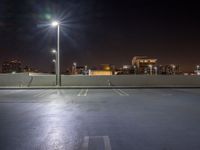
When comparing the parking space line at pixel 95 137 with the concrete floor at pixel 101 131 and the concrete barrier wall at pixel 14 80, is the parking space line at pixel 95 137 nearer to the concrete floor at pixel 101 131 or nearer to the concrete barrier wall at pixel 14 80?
the concrete floor at pixel 101 131

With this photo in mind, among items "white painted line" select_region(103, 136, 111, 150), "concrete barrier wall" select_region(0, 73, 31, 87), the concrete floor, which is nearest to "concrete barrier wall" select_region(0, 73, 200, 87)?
"concrete barrier wall" select_region(0, 73, 31, 87)

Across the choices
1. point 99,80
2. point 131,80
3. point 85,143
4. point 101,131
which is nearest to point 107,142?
point 85,143

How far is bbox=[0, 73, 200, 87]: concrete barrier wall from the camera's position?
34594mm

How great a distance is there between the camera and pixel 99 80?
35.0m

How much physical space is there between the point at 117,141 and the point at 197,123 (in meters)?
3.57

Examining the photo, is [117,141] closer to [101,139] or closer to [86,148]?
A: [101,139]

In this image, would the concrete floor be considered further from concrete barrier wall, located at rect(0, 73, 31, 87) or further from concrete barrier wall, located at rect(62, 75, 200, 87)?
concrete barrier wall, located at rect(0, 73, 31, 87)

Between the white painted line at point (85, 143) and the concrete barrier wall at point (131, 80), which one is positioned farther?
the concrete barrier wall at point (131, 80)

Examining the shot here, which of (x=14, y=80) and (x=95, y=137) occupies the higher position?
(x=14, y=80)

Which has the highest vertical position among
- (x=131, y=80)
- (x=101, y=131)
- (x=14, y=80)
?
(x=14, y=80)

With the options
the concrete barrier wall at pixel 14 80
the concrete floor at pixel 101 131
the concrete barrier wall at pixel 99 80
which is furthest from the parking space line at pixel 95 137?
the concrete barrier wall at pixel 14 80

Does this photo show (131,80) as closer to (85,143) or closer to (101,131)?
(101,131)

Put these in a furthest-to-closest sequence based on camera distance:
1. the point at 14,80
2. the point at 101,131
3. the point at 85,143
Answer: the point at 14,80
the point at 101,131
the point at 85,143

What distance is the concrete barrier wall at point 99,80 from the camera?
3459cm
